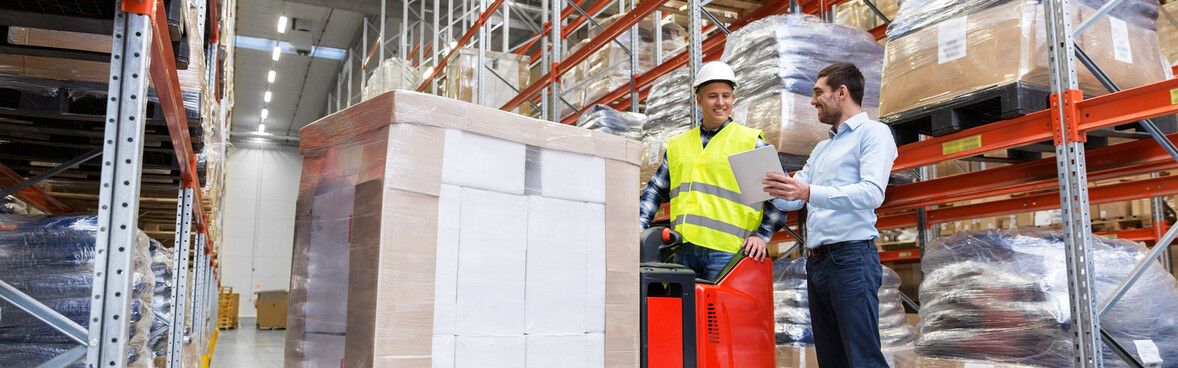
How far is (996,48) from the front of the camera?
11.0 feet

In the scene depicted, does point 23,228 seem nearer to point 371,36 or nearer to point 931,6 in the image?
point 931,6

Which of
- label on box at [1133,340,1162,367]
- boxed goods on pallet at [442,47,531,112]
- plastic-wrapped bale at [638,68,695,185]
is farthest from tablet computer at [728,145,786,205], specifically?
boxed goods on pallet at [442,47,531,112]

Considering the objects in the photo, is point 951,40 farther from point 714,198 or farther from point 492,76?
point 492,76

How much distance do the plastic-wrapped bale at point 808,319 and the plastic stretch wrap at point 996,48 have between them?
126cm

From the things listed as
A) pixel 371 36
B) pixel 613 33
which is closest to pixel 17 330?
pixel 613 33

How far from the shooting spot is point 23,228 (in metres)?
3.20

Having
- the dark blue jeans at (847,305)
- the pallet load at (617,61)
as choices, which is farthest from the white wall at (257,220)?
the dark blue jeans at (847,305)

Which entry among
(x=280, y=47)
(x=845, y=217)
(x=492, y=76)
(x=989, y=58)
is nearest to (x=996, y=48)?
(x=989, y=58)

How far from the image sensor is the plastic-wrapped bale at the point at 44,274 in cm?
304

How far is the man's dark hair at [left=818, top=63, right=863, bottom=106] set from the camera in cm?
333

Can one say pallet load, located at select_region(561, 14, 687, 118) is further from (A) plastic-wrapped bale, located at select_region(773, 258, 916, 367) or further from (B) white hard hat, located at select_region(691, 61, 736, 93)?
(B) white hard hat, located at select_region(691, 61, 736, 93)

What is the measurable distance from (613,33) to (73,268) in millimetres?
4967

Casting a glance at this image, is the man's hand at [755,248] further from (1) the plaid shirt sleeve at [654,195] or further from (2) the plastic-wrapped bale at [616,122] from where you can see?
(2) the plastic-wrapped bale at [616,122]

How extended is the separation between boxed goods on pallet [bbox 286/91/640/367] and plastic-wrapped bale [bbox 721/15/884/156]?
5.73 feet
